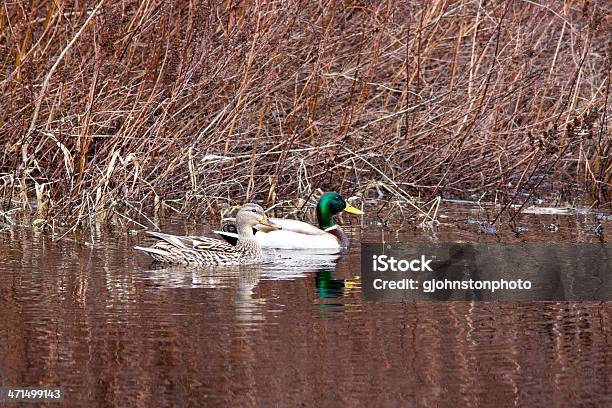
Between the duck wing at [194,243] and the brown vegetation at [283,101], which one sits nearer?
the duck wing at [194,243]

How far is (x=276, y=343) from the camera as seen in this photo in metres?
6.61

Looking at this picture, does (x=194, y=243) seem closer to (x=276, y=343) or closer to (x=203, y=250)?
(x=203, y=250)

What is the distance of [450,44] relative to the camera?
42.9 feet

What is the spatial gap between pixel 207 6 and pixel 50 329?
5174 mm

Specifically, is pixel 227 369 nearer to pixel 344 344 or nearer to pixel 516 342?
pixel 344 344

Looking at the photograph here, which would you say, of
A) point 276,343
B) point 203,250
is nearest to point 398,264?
point 203,250

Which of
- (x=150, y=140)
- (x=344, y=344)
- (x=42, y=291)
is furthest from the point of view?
(x=150, y=140)

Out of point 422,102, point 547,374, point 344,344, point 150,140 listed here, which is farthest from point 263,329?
point 422,102

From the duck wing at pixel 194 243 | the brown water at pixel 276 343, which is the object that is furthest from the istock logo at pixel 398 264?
the duck wing at pixel 194 243

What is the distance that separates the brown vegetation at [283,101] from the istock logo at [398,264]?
166 cm

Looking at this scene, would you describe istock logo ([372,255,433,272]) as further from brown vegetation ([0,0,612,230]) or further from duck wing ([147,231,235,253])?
brown vegetation ([0,0,612,230])

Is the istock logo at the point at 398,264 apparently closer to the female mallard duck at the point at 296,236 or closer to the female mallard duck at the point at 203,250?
the female mallard duck at the point at 296,236

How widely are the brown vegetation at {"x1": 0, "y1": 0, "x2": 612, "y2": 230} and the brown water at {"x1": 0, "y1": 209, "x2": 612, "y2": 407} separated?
2.37 m

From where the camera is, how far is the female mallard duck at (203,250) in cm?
955
